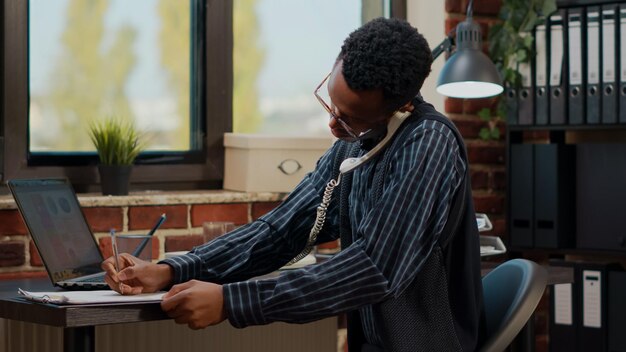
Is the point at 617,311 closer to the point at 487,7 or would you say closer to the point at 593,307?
the point at 593,307

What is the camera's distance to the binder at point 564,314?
3.21 metres

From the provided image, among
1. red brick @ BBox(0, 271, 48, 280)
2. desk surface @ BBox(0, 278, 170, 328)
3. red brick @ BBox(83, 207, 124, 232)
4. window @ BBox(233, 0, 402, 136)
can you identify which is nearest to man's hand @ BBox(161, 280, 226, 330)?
desk surface @ BBox(0, 278, 170, 328)

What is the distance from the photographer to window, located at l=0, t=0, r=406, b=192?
266cm

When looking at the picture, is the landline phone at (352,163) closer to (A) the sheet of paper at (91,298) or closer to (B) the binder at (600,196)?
(A) the sheet of paper at (91,298)

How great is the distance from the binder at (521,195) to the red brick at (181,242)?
3.56 ft

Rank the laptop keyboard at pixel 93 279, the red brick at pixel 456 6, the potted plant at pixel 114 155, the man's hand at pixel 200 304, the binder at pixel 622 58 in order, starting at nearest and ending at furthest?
1. the man's hand at pixel 200 304
2. the laptop keyboard at pixel 93 279
3. the potted plant at pixel 114 155
4. the binder at pixel 622 58
5. the red brick at pixel 456 6

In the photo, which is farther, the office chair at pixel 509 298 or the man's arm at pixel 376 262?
the office chair at pixel 509 298

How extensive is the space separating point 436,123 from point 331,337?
4.96ft

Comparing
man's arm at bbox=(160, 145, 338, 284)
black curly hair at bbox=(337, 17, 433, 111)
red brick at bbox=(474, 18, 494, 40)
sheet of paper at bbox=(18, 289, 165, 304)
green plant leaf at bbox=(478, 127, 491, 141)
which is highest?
red brick at bbox=(474, 18, 494, 40)

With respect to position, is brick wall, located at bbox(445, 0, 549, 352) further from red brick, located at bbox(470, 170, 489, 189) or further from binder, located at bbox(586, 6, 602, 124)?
binder, located at bbox(586, 6, 602, 124)

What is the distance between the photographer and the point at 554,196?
3225 millimetres

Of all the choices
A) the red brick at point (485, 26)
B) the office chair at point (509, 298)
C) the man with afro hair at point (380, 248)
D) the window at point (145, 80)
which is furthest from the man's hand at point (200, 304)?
the red brick at point (485, 26)

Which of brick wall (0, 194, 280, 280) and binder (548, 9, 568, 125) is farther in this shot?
binder (548, 9, 568, 125)

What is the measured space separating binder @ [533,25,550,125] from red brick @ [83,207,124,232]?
1.39 meters
